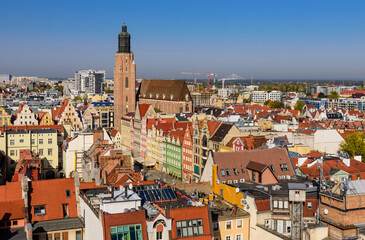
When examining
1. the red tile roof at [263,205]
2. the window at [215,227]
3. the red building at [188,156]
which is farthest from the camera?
the red building at [188,156]

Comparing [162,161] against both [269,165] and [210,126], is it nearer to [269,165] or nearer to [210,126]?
[210,126]

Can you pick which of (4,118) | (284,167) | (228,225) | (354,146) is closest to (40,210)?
(228,225)

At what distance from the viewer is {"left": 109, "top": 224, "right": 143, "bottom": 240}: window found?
26.3 m

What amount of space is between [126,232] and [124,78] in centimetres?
10424

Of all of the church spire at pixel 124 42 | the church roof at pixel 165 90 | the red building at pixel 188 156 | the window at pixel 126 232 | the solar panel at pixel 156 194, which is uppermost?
the church spire at pixel 124 42

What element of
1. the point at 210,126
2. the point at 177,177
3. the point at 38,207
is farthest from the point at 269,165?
the point at 177,177

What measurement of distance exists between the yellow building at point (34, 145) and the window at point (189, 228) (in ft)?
153

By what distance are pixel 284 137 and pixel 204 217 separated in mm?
42981

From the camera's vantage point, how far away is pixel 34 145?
71.9m

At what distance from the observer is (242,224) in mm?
34219

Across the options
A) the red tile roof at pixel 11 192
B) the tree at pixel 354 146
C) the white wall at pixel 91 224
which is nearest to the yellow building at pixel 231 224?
the white wall at pixel 91 224

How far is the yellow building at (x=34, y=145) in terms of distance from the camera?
71.2 m

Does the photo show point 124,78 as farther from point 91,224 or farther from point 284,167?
point 91,224

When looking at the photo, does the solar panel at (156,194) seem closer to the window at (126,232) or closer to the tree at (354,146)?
the window at (126,232)
